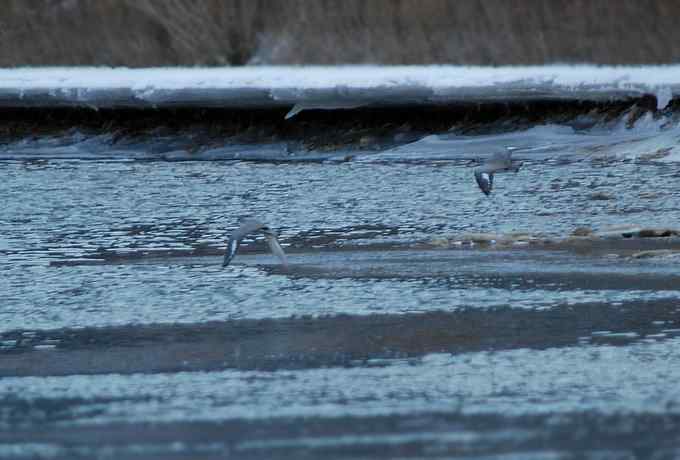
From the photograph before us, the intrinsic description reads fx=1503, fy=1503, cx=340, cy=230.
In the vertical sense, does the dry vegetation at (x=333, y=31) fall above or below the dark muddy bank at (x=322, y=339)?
above

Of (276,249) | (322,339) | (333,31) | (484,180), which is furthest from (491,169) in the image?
(333,31)

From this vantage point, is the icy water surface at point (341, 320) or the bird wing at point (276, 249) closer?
the icy water surface at point (341, 320)

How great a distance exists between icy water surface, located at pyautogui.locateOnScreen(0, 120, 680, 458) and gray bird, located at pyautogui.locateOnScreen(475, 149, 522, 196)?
0.11 metres

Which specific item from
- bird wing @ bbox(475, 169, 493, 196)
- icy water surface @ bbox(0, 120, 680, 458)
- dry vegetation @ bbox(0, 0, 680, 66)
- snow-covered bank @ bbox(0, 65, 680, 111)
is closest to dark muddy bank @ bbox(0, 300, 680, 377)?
icy water surface @ bbox(0, 120, 680, 458)

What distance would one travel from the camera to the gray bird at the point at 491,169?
8.63 metres

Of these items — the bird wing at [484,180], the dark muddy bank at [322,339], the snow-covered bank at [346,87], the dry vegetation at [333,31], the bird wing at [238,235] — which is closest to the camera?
the dark muddy bank at [322,339]

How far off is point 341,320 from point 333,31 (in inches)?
456

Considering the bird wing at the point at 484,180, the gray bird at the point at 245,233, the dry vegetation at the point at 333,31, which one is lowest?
the bird wing at the point at 484,180

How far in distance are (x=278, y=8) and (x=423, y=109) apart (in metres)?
5.65

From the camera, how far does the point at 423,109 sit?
12375 mm

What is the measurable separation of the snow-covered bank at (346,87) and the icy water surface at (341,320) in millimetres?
2283

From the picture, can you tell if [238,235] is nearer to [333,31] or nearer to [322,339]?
[322,339]

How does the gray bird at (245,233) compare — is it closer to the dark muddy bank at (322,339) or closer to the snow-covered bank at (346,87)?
the dark muddy bank at (322,339)

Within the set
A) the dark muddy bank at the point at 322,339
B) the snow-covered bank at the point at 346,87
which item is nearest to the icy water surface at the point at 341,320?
the dark muddy bank at the point at 322,339
